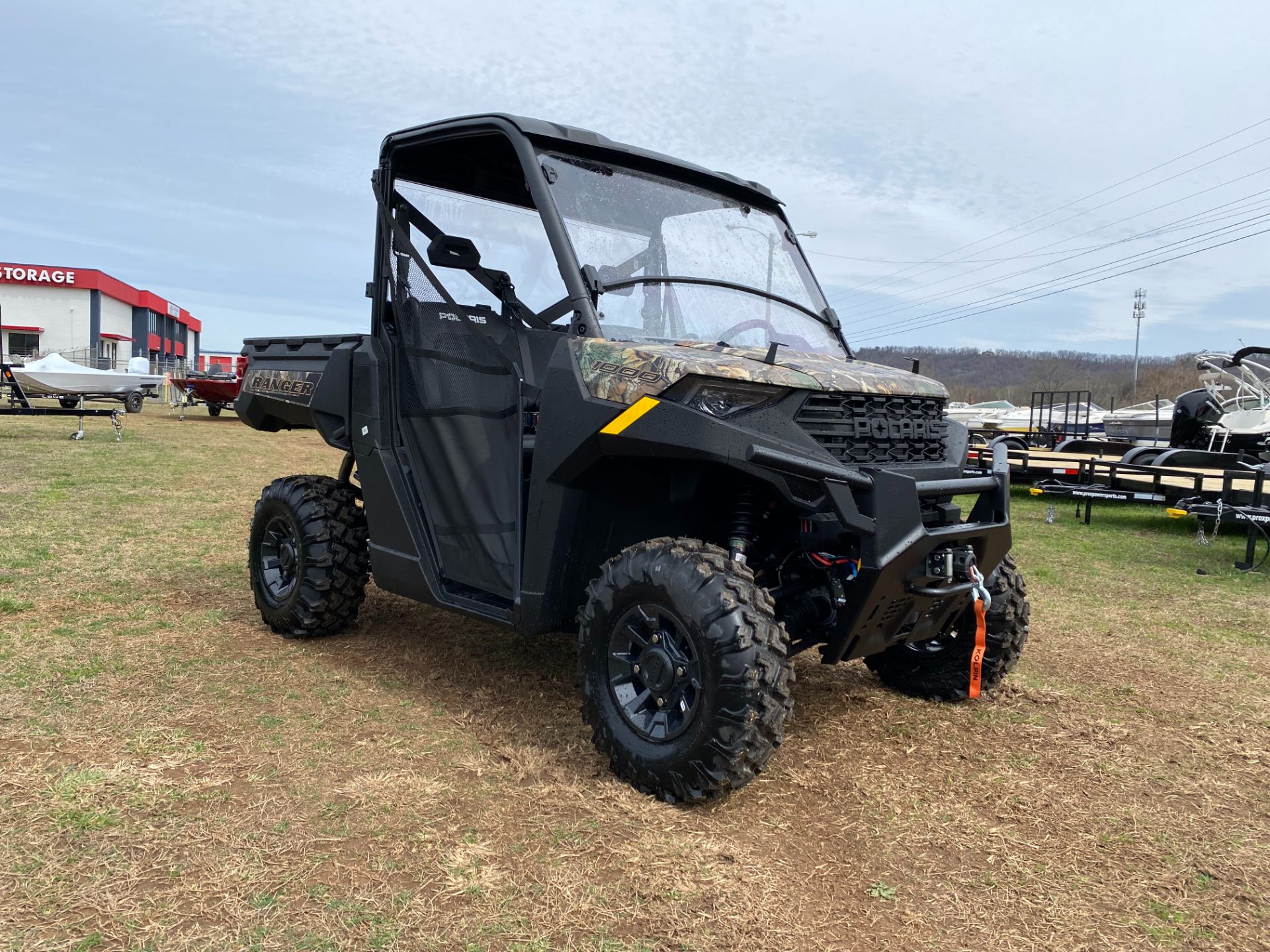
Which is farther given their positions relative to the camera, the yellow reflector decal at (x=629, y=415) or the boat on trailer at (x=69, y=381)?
the boat on trailer at (x=69, y=381)

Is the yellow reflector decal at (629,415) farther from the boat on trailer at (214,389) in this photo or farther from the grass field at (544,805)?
the boat on trailer at (214,389)

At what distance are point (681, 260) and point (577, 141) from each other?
0.65 m

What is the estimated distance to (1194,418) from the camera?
1633cm

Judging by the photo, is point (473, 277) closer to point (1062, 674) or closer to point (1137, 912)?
point (1137, 912)

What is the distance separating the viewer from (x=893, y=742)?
398 centimetres

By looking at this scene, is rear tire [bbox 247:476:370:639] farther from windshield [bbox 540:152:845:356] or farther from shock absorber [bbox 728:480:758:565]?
shock absorber [bbox 728:480:758:565]

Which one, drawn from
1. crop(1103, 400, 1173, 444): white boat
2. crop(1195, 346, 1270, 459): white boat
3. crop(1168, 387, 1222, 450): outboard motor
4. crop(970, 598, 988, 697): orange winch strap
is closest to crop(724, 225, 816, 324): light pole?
crop(970, 598, 988, 697): orange winch strap

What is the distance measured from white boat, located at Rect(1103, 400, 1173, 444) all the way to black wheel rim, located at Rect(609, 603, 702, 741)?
22955mm

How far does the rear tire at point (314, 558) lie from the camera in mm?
4961

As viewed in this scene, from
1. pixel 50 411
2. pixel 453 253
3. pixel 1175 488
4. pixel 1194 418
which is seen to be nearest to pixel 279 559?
pixel 453 253

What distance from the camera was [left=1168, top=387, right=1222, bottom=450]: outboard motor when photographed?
52.9 ft

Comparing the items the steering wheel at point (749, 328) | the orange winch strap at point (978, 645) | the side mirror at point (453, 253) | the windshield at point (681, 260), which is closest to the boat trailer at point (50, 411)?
the side mirror at point (453, 253)

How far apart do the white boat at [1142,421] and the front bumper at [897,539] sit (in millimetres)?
21989

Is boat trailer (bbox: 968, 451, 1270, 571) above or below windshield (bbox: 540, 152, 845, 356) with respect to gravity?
below
